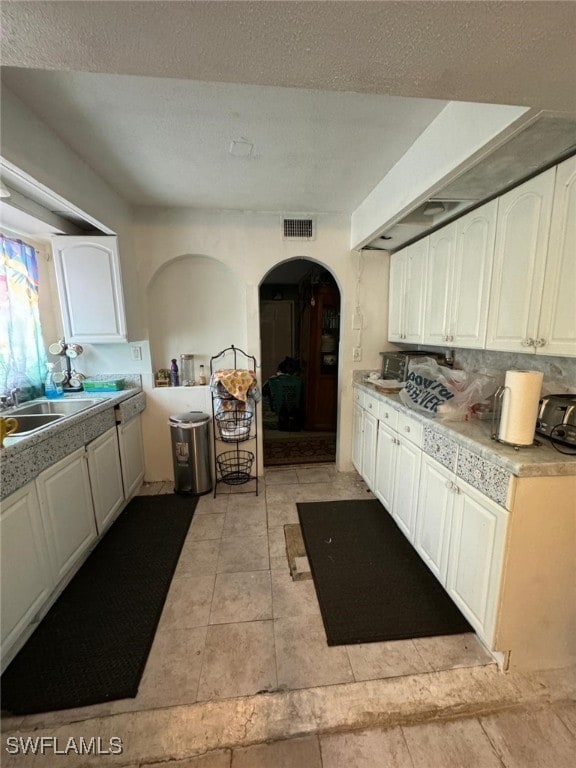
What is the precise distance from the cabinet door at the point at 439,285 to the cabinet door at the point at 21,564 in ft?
8.37

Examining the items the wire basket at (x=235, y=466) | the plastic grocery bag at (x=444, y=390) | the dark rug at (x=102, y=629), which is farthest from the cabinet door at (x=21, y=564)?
the plastic grocery bag at (x=444, y=390)

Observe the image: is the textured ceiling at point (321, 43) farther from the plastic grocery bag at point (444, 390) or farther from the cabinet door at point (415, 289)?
the cabinet door at point (415, 289)

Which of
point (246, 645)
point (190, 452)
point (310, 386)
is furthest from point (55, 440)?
point (310, 386)

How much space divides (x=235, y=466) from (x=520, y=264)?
2.68 m

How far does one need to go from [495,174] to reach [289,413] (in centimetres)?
344

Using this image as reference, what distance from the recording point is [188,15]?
0.67 meters

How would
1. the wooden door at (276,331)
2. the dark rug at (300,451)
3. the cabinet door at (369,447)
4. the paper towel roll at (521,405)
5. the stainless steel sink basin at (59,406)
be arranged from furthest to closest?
1. the wooden door at (276,331)
2. the dark rug at (300,451)
3. the cabinet door at (369,447)
4. the stainless steel sink basin at (59,406)
5. the paper towel roll at (521,405)

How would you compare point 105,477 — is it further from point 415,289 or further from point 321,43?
point 415,289

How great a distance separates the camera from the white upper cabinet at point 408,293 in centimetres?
241

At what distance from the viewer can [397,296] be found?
9.20ft


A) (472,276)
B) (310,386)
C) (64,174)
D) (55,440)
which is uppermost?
(64,174)

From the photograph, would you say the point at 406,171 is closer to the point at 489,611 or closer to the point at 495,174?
the point at 495,174

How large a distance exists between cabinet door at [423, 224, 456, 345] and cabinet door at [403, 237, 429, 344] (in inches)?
2.6

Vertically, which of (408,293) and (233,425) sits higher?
(408,293)
